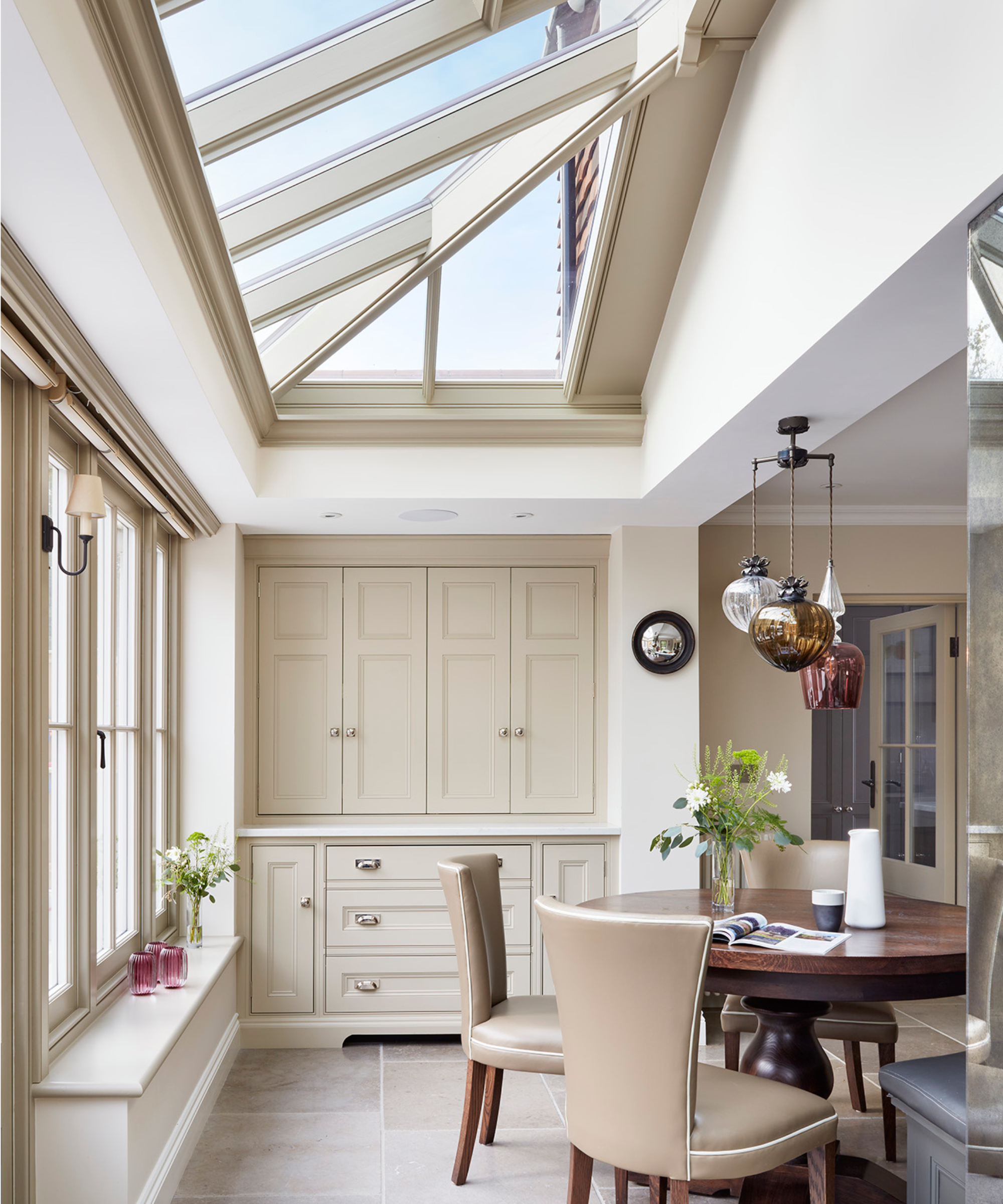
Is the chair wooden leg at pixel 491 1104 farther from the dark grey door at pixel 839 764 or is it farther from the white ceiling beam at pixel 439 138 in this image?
the dark grey door at pixel 839 764

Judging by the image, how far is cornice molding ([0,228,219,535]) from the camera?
6.37 feet

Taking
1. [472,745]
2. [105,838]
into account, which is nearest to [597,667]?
[472,745]

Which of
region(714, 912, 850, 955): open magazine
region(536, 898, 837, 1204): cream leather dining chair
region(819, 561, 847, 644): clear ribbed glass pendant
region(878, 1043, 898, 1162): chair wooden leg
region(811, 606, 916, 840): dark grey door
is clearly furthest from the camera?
region(811, 606, 916, 840): dark grey door

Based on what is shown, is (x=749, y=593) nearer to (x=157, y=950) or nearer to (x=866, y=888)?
(x=866, y=888)

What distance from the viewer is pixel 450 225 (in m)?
3.15

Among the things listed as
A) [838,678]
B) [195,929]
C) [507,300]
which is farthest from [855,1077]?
[507,300]

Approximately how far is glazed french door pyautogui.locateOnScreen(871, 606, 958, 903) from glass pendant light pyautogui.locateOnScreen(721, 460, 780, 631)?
290cm

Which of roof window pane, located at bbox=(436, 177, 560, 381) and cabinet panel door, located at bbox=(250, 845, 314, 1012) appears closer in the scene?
roof window pane, located at bbox=(436, 177, 560, 381)

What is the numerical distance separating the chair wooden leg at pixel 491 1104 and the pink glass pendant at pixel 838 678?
5.04 ft

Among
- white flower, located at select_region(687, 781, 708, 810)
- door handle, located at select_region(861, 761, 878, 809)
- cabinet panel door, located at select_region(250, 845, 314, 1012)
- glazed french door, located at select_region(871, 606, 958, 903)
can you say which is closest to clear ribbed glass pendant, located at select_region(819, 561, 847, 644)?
white flower, located at select_region(687, 781, 708, 810)

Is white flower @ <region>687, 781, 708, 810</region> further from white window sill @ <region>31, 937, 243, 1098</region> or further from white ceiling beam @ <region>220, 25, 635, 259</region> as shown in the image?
white ceiling beam @ <region>220, 25, 635, 259</region>

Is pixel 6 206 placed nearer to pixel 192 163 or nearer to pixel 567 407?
pixel 192 163

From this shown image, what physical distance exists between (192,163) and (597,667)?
A: 10.8ft

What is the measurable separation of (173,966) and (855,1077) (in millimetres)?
2356
